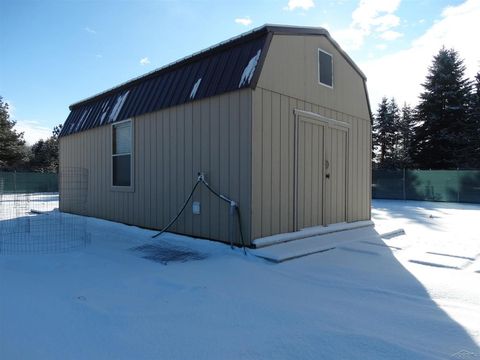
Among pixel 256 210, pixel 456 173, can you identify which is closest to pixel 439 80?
pixel 456 173

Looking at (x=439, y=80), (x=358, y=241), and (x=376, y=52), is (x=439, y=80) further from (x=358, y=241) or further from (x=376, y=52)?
(x=358, y=241)

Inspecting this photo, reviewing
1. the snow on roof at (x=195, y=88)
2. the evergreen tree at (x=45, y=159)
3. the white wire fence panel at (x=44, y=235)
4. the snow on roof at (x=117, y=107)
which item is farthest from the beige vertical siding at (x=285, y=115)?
the evergreen tree at (x=45, y=159)

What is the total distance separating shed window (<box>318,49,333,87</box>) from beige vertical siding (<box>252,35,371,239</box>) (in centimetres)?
10

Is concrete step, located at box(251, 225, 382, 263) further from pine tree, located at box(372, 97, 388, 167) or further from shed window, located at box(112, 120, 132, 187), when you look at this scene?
pine tree, located at box(372, 97, 388, 167)

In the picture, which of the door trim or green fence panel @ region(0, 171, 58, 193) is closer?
the door trim

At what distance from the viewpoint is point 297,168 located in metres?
5.47

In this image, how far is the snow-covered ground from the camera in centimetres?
211

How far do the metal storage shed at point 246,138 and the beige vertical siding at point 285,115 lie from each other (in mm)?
17

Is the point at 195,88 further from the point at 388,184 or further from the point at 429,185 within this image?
the point at 388,184

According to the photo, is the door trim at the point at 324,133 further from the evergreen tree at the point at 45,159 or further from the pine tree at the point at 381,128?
the evergreen tree at the point at 45,159

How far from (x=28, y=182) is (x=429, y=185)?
2188 cm

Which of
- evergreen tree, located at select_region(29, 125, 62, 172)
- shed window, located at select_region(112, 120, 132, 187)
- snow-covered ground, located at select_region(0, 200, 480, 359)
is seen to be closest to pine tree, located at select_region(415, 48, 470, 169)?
snow-covered ground, located at select_region(0, 200, 480, 359)

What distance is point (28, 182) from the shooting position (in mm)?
20250

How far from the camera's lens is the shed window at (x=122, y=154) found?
7078mm
